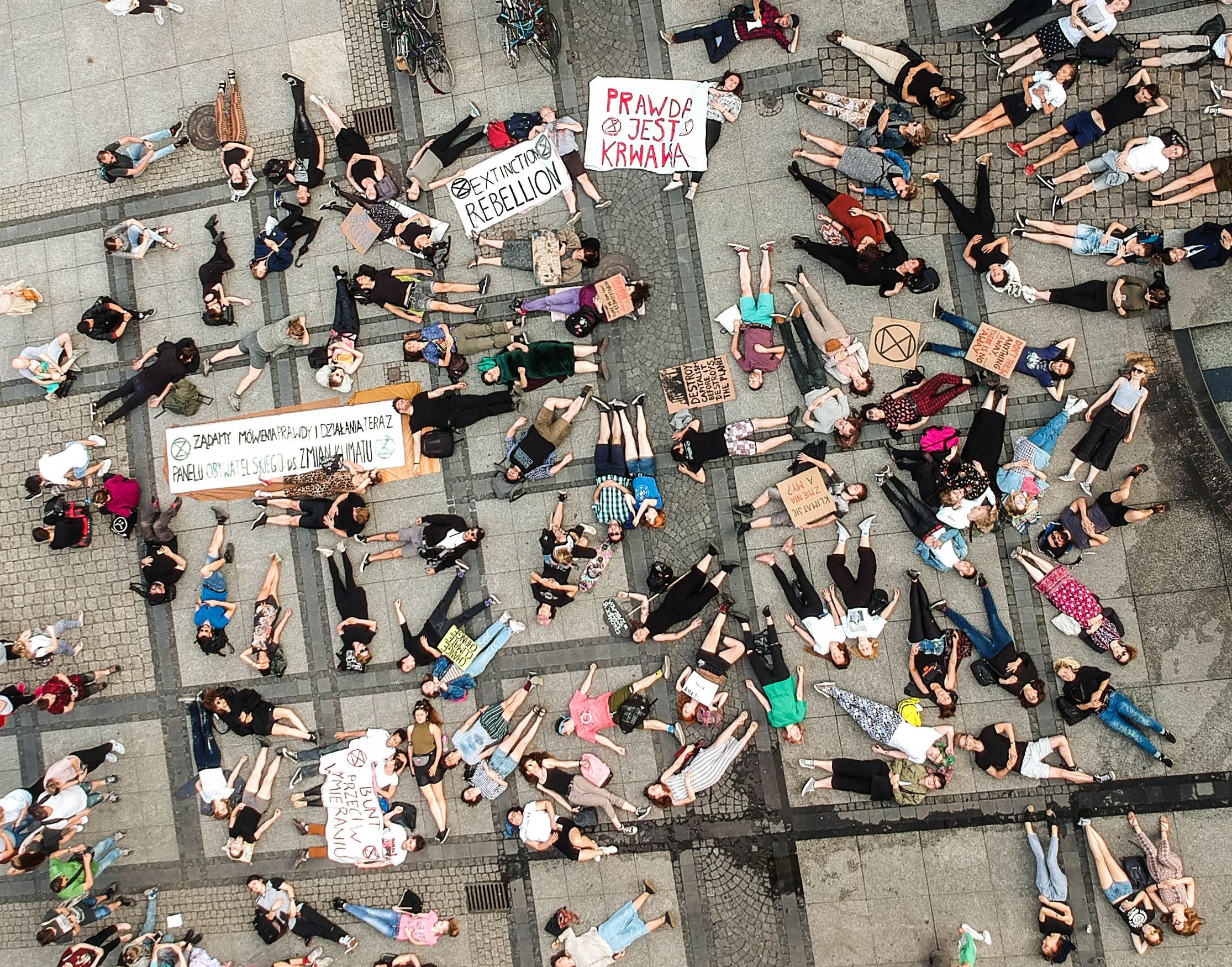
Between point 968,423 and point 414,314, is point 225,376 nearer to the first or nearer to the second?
point 414,314

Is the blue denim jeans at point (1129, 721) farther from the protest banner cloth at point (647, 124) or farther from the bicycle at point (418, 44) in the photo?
the bicycle at point (418, 44)

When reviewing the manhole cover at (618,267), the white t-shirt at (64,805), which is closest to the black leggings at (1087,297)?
the manhole cover at (618,267)

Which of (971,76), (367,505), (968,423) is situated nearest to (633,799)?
(367,505)

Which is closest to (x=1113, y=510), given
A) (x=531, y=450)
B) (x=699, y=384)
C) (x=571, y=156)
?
(x=699, y=384)

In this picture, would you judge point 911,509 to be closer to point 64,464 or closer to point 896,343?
point 896,343

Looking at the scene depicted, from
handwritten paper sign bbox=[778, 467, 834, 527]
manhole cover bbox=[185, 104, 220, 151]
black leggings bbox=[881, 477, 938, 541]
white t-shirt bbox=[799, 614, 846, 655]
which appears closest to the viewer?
black leggings bbox=[881, 477, 938, 541]

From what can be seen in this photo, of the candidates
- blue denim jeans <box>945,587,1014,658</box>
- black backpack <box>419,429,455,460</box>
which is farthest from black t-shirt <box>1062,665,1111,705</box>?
black backpack <box>419,429,455,460</box>

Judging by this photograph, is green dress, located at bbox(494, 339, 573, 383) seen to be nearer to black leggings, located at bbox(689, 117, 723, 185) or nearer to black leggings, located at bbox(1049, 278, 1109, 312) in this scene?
black leggings, located at bbox(689, 117, 723, 185)
